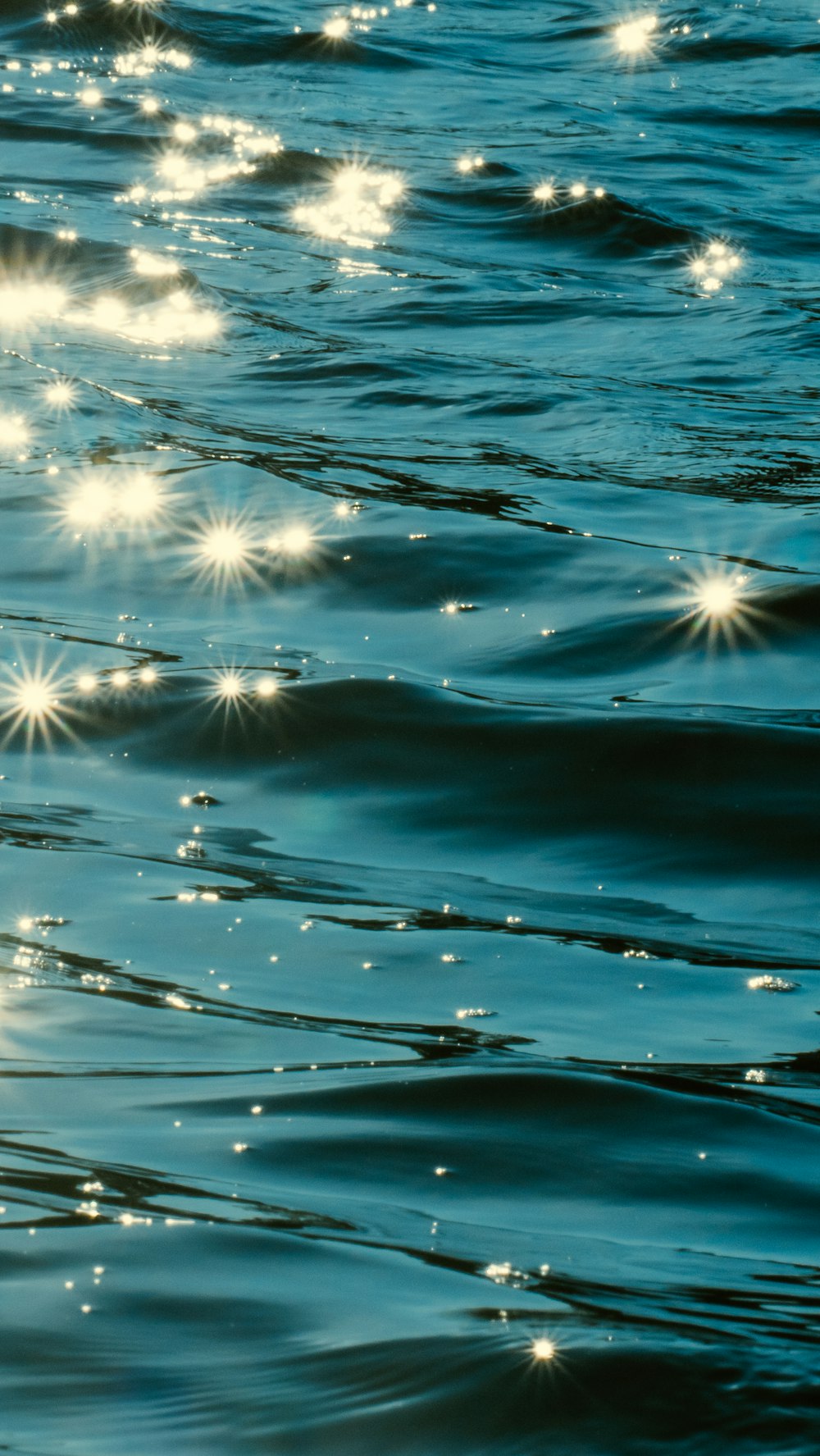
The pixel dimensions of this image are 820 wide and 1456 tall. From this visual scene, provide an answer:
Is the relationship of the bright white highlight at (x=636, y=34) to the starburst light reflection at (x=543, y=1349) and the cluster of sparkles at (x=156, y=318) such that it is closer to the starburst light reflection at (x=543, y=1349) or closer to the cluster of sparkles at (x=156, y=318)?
the cluster of sparkles at (x=156, y=318)

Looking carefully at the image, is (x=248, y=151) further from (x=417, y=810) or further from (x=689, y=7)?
(x=417, y=810)

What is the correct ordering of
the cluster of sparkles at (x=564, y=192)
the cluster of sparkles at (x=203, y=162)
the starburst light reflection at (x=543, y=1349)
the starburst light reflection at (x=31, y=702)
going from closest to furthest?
the starburst light reflection at (x=543, y=1349), the starburst light reflection at (x=31, y=702), the cluster of sparkles at (x=564, y=192), the cluster of sparkles at (x=203, y=162)

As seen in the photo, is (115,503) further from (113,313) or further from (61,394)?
(113,313)

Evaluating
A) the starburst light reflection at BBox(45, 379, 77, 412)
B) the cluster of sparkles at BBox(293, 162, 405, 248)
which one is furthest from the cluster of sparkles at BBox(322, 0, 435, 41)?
the starburst light reflection at BBox(45, 379, 77, 412)

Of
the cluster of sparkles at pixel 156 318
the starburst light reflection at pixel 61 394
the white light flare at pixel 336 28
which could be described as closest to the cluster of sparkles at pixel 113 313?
the cluster of sparkles at pixel 156 318

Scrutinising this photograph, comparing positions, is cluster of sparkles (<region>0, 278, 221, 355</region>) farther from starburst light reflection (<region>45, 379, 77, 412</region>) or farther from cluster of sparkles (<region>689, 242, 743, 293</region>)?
cluster of sparkles (<region>689, 242, 743, 293</region>)

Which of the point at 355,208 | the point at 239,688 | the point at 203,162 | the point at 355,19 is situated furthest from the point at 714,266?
→ the point at 355,19
